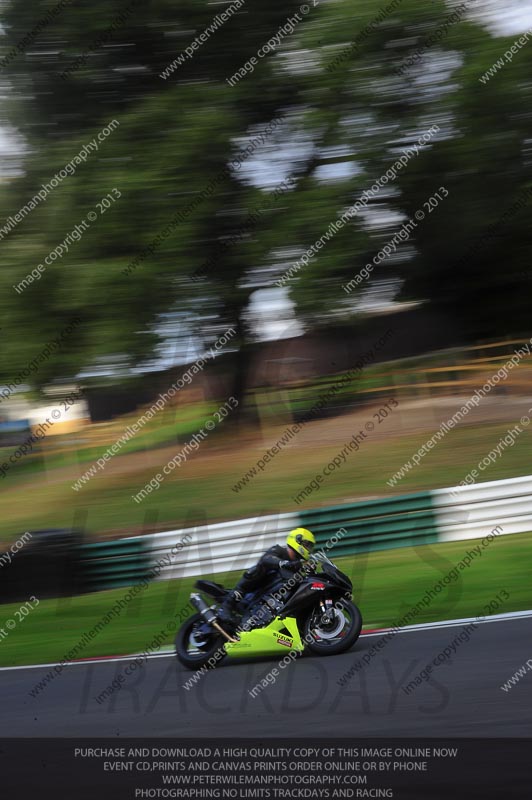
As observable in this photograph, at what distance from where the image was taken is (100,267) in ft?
46.2

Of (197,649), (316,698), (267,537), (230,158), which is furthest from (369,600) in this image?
(230,158)

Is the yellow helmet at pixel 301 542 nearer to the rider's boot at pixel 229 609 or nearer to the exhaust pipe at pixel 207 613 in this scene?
the rider's boot at pixel 229 609

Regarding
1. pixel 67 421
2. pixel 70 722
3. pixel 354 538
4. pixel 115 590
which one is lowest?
pixel 67 421

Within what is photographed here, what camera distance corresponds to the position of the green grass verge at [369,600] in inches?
346

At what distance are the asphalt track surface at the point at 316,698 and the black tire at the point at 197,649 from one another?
0.33ft

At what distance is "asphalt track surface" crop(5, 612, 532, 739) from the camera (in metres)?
5.11

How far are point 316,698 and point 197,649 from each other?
1758mm

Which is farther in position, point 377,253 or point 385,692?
point 377,253

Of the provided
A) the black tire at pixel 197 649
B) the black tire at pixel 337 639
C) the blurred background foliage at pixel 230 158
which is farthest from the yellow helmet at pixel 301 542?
the blurred background foliage at pixel 230 158

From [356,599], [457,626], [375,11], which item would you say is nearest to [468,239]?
[375,11]

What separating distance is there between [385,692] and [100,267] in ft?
32.2

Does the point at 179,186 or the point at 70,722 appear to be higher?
the point at 179,186
